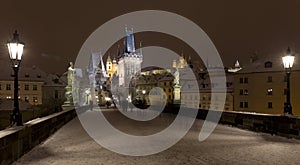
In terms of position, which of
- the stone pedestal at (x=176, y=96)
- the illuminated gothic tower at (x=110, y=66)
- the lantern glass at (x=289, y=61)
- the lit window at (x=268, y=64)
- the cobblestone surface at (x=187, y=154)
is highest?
the illuminated gothic tower at (x=110, y=66)

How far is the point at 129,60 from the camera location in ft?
460

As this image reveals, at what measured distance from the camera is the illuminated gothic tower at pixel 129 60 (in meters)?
139

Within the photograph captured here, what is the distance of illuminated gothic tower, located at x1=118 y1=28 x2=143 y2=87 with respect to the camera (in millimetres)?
138550

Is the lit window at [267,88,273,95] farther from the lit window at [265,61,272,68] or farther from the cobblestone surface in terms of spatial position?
the cobblestone surface

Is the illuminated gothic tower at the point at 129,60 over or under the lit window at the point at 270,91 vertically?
over

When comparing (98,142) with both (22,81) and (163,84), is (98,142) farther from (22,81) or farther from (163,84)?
(163,84)

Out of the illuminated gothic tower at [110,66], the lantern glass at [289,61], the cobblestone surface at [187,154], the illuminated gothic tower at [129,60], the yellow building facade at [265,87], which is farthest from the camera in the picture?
the illuminated gothic tower at [110,66]

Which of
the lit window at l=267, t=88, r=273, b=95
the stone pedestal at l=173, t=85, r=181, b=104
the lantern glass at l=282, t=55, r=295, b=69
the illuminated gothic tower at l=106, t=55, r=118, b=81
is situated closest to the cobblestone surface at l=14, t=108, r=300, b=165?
the lantern glass at l=282, t=55, r=295, b=69

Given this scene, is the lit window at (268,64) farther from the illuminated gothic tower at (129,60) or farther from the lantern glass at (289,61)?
the illuminated gothic tower at (129,60)

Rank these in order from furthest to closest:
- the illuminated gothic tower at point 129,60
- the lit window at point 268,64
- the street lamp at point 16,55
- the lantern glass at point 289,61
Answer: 1. the illuminated gothic tower at point 129,60
2. the lit window at point 268,64
3. the lantern glass at point 289,61
4. the street lamp at point 16,55

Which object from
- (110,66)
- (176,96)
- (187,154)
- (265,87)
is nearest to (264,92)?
(265,87)

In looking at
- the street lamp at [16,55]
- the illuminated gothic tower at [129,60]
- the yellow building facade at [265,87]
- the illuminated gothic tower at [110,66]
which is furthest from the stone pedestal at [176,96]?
the illuminated gothic tower at [110,66]

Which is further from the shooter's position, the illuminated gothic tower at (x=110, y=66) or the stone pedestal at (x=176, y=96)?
the illuminated gothic tower at (x=110, y=66)

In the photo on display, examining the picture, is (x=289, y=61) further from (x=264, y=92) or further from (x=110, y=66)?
(x=110, y=66)
